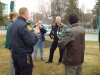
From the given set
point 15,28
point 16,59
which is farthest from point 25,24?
point 16,59

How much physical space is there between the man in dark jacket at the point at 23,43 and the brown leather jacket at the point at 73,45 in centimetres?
64

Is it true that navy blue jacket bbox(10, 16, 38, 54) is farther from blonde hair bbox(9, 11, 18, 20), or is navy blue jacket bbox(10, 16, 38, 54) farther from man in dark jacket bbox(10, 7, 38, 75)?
blonde hair bbox(9, 11, 18, 20)

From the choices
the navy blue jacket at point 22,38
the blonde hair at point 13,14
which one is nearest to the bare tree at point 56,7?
the blonde hair at point 13,14

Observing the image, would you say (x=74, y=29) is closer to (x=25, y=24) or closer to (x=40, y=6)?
(x=25, y=24)

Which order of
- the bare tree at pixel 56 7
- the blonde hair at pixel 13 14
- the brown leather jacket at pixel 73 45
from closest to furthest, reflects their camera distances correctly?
the brown leather jacket at pixel 73 45, the blonde hair at pixel 13 14, the bare tree at pixel 56 7

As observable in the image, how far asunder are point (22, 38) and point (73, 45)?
3.58 feet

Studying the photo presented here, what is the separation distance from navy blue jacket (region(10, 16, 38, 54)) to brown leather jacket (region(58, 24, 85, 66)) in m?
0.64

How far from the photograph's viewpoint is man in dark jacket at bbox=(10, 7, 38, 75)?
16.4 feet

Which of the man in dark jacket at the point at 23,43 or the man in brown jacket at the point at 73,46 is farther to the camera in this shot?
the man in brown jacket at the point at 73,46

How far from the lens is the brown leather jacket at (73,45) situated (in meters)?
5.21

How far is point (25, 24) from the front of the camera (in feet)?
16.6

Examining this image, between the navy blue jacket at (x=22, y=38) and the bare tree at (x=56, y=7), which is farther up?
the bare tree at (x=56, y=7)

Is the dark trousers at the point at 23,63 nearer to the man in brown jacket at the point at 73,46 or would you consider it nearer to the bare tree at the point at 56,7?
the man in brown jacket at the point at 73,46

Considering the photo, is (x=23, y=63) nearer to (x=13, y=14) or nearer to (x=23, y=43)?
(x=23, y=43)
